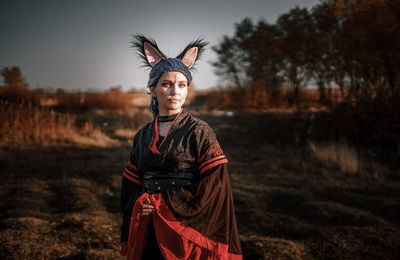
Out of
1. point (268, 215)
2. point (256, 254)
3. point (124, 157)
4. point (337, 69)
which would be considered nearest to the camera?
point (256, 254)

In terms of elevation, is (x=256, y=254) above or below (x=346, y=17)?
below

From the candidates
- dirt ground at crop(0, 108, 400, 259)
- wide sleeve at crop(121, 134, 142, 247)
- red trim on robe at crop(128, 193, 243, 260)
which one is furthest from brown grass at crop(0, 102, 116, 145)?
red trim on robe at crop(128, 193, 243, 260)

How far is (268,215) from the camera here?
14.0ft

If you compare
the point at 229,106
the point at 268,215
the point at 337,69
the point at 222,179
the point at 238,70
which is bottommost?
the point at 268,215

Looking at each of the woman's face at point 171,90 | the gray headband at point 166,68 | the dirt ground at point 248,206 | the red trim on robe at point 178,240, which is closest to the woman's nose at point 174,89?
the woman's face at point 171,90

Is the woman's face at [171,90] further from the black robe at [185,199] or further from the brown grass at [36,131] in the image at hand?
the brown grass at [36,131]

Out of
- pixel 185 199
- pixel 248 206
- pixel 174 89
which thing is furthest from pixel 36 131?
pixel 185 199

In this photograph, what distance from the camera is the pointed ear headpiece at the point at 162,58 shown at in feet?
5.83

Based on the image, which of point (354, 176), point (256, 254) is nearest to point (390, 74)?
point (354, 176)

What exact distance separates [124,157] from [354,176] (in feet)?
22.5

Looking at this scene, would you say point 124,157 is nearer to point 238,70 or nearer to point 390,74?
point 390,74

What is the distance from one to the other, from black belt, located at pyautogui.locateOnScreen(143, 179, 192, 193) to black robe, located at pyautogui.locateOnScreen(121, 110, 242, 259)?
5 cm

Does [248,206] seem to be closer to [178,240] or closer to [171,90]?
[178,240]

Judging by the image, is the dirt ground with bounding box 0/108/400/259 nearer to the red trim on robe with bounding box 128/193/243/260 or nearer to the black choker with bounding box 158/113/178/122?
the red trim on robe with bounding box 128/193/243/260
